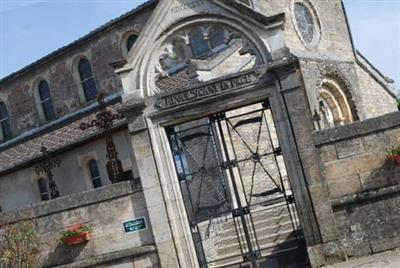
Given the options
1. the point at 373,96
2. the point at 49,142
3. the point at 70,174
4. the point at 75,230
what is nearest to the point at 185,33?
the point at 75,230

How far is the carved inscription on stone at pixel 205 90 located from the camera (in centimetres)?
1071

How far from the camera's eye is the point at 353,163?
34.0ft

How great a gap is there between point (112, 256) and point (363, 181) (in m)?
5.30

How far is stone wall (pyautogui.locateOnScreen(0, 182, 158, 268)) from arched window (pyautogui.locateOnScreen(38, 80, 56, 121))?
1581 centimetres

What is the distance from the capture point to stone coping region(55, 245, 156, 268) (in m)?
11.1

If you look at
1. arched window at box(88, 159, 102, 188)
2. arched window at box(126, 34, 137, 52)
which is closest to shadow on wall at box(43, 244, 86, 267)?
arched window at box(88, 159, 102, 188)

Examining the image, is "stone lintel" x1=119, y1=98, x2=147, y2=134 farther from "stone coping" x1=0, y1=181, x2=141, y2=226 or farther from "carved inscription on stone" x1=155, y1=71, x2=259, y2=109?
"stone coping" x1=0, y1=181, x2=141, y2=226

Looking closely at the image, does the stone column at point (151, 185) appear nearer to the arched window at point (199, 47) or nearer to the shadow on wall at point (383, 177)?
the shadow on wall at point (383, 177)

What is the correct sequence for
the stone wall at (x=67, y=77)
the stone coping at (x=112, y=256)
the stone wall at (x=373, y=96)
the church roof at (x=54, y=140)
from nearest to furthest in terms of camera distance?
the stone coping at (x=112, y=256)
the church roof at (x=54, y=140)
the stone wall at (x=373, y=96)
the stone wall at (x=67, y=77)

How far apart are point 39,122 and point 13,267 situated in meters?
16.4

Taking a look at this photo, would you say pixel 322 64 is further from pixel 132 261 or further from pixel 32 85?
pixel 32 85

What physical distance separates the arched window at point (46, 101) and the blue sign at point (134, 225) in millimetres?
16735

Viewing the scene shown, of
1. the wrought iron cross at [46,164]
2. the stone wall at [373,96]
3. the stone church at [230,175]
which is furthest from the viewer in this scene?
the stone wall at [373,96]

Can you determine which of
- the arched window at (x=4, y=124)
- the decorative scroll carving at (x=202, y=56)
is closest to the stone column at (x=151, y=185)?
the decorative scroll carving at (x=202, y=56)
